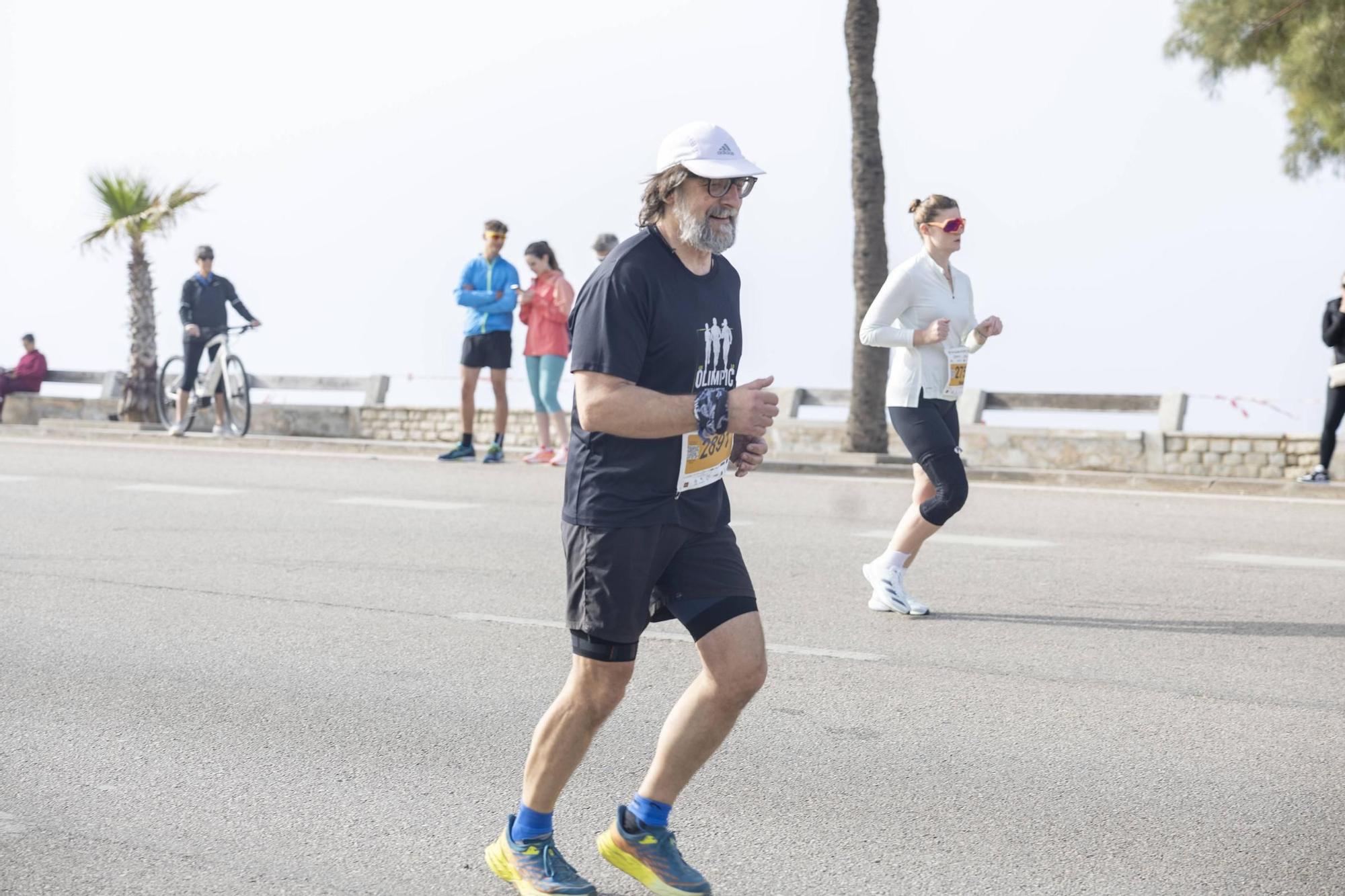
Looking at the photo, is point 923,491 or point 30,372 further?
point 30,372

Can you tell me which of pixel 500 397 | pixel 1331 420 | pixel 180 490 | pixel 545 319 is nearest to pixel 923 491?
pixel 180 490

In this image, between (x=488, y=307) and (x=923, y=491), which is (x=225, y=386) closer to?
(x=488, y=307)

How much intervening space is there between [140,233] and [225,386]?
8.45 metres

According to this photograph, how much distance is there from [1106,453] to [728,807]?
14160 mm

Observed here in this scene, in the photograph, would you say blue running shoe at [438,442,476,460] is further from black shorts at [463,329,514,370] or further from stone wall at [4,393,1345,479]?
stone wall at [4,393,1345,479]

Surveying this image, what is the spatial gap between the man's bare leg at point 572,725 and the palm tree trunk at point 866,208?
49.8 ft

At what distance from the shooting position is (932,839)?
4.29 meters

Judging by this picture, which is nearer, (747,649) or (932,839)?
(747,649)

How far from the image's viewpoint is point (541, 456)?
16938 mm

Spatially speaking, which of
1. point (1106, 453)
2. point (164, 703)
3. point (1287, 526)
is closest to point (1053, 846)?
point (164, 703)

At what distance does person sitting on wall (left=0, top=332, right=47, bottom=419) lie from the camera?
27359 mm

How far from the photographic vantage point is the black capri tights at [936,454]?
7.50 m

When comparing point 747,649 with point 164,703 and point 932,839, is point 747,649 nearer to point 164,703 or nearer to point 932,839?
point 932,839

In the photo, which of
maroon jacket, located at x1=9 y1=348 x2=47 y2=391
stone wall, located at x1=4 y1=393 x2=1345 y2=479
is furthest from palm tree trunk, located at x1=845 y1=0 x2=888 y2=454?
maroon jacket, located at x1=9 y1=348 x2=47 y2=391
